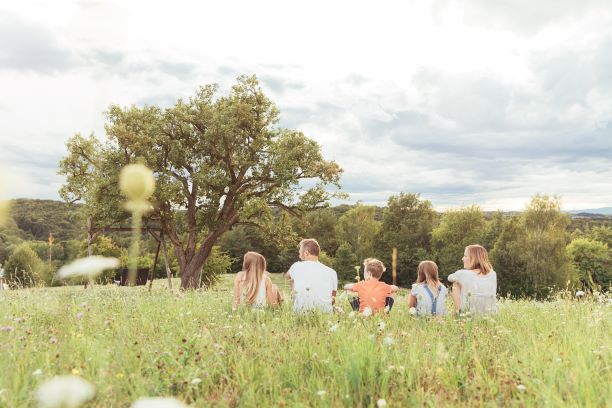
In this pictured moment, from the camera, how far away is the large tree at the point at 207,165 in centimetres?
2638

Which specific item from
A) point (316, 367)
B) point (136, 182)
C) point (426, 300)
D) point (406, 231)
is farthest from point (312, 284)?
point (406, 231)

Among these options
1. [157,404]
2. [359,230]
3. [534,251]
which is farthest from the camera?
[359,230]

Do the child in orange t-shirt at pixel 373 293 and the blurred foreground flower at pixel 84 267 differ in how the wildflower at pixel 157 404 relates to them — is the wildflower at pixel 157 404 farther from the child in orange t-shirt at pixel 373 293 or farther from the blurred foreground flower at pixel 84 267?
the child in orange t-shirt at pixel 373 293

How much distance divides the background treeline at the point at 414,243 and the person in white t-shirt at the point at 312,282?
29060 mm

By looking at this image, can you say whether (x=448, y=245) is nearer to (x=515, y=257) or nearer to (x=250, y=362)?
(x=515, y=257)

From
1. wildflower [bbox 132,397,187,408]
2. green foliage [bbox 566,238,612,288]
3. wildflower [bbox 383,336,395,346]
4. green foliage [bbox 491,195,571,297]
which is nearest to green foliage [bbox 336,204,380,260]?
green foliage [bbox 491,195,571,297]

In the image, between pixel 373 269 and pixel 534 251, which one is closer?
pixel 373 269

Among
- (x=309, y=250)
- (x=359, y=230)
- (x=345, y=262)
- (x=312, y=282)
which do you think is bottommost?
(x=345, y=262)

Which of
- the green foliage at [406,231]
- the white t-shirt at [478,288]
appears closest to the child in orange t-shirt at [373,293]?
the white t-shirt at [478,288]

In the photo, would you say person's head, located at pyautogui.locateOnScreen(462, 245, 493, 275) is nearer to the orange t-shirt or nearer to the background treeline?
the orange t-shirt

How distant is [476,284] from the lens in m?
8.19

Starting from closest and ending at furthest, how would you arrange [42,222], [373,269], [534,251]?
1. [373,269]
2. [42,222]
3. [534,251]

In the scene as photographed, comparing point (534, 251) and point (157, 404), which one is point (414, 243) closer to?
point (534, 251)

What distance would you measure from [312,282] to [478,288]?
2.86 meters
